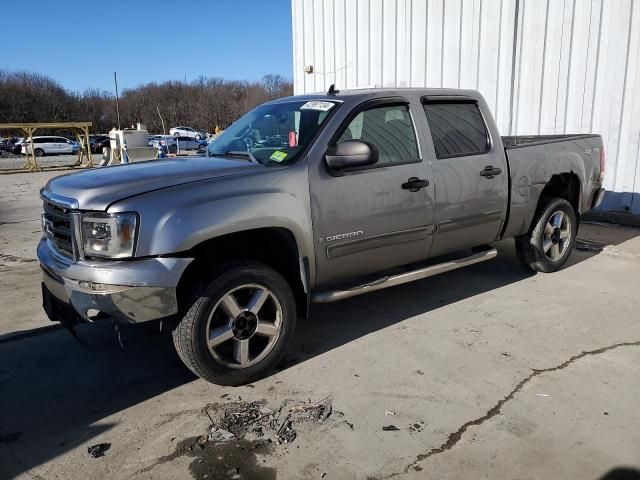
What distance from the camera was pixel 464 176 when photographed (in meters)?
4.53

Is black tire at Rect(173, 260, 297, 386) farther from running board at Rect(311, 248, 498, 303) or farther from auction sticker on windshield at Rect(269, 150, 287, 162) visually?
auction sticker on windshield at Rect(269, 150, 287, 162)

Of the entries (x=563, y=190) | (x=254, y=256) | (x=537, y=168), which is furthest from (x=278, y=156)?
(x=563, y=190)

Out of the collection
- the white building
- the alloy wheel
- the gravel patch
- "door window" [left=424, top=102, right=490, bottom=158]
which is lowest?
the gravel patch

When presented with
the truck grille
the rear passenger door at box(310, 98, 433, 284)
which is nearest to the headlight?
the truck grille

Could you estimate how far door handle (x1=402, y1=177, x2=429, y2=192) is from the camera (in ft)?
13.4

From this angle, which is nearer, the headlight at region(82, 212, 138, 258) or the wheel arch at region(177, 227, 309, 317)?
the headlight at region(82, 212, 138, 258)

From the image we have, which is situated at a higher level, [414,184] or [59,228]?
[414,184]

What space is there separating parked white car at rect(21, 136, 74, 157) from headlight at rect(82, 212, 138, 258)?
43480mm

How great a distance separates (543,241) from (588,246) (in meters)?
1.84

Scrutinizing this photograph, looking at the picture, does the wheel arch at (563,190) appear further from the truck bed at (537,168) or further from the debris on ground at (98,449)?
the debris on ground at (98,449)

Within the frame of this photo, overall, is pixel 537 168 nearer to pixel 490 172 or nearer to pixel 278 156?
pixel 490 172

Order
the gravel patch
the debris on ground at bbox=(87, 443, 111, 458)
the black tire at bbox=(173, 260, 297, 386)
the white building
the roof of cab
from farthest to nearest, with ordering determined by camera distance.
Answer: the gravel patch → the white building → the roof of cab → the black tire at bbox=(173, 260, 297, 386) → the debris on ground at bbox=(87, 443, 111, 458)

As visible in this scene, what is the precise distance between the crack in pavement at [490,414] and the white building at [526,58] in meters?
5.26

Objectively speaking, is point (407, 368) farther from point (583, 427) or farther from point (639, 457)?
point (639, 457)
